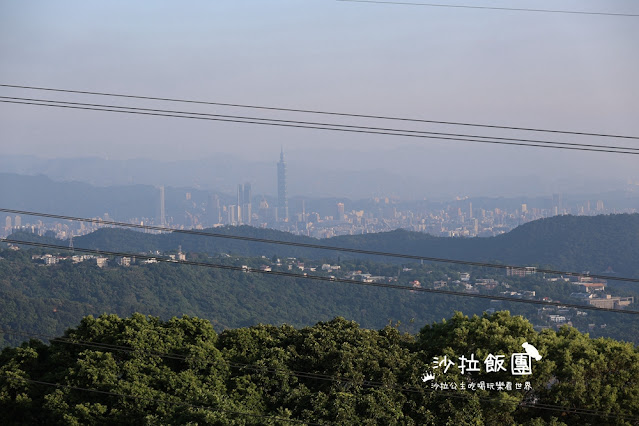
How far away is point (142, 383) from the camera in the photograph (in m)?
10.7

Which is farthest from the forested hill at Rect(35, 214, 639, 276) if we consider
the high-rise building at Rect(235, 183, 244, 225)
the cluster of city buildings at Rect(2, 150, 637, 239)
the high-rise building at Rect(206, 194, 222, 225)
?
the high-rise building at Rect(206, 194, 222, 225)

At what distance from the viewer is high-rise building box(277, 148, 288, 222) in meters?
99.6

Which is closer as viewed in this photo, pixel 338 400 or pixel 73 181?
pixel 338 400

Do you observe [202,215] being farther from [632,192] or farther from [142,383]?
[142,383]

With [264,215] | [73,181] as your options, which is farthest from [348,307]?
[73,181]

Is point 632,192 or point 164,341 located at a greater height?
point 632,192

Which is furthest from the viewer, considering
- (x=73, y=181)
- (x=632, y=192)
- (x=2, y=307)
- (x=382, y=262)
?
(x=73, y=181)

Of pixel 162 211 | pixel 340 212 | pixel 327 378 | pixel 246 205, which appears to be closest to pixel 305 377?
pixel 327 378

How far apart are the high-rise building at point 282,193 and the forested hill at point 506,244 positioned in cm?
3321

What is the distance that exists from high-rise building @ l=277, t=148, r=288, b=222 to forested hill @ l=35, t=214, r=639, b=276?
33206mm

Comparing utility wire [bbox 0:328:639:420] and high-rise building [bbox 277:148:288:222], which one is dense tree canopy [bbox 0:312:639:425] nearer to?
utility wire [bbox 0:328:639:420]

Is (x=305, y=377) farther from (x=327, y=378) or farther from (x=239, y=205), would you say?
(x=239, y=205)

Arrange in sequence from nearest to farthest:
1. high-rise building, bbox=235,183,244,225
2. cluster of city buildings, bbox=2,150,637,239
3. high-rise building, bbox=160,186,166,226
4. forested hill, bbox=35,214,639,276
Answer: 1. forested hill, bbox=35,214,639,276
2. cluster of city buildings, bbox=2,150,637,239
3. high-rise building, bbox=160,186,166,226
4. high-rise building, bbox=235,183,244,225

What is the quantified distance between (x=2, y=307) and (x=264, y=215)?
56686 millimetres
